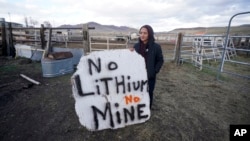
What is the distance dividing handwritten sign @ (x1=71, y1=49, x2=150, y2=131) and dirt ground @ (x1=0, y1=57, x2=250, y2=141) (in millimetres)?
465

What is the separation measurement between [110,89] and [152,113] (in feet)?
4.50

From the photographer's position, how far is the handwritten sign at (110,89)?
190cm

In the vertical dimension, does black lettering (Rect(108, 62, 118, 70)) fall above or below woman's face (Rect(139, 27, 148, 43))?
below

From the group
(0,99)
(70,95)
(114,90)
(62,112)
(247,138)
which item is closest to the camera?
(114,90)

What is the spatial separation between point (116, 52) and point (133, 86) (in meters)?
0.47

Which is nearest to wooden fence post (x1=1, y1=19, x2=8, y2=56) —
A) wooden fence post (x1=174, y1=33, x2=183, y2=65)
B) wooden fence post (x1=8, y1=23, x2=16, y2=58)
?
wooden fence post (x1=8, y1=23, x2=16, y2=58)

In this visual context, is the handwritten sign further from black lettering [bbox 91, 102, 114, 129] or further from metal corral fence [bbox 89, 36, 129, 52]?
metal corral fence [bbox 89, 36, 129, 52]

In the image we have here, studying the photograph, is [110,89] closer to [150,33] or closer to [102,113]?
[102,113]

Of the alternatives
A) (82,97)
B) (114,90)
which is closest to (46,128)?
(82,97)

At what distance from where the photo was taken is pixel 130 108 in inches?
83.0

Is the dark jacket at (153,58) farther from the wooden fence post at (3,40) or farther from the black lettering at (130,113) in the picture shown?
the wooden fence post at (3,40)

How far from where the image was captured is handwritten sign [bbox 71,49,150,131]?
6.23 ft

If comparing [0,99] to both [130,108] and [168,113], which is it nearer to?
[130,108]

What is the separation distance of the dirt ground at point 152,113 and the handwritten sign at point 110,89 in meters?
0.46
